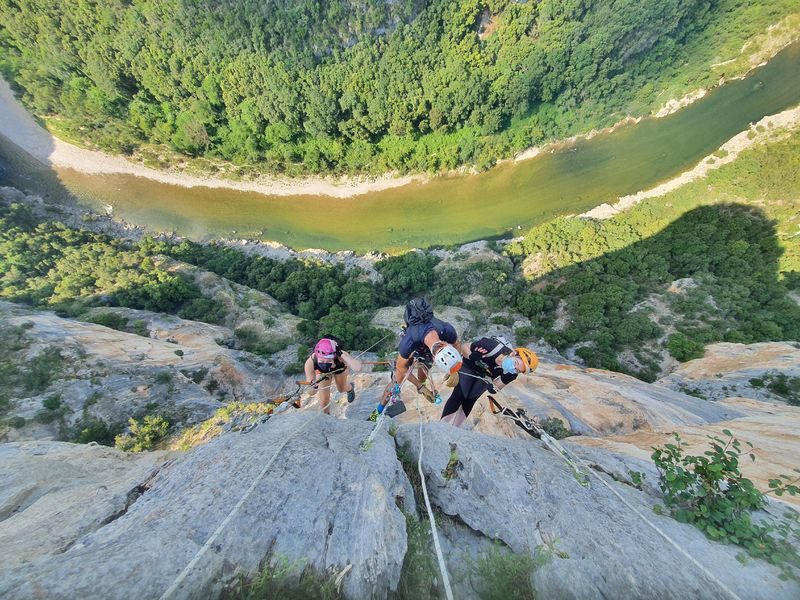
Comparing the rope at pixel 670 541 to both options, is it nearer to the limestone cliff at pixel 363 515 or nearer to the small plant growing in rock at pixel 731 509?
the limestone cliff at pixel 363 515

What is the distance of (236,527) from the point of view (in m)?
3.37

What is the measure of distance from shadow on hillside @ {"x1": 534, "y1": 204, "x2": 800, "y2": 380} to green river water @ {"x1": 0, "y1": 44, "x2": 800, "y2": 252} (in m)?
6.73

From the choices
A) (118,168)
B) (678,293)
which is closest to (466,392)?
(678,293)

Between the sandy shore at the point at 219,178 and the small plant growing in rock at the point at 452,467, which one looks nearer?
the small plant growing in rock at the point at 452,467

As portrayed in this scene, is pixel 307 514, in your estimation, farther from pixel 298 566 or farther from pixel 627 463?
pixel 627 463

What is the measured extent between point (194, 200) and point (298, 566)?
1262 inches

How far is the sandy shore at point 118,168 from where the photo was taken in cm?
2802

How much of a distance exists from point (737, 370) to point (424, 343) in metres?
13.7

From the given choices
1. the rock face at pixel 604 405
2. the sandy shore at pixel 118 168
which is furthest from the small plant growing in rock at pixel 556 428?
the sandy shore at pixel 118 168

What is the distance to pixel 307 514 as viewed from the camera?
3.71 m

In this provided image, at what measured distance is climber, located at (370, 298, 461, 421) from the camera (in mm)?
4902

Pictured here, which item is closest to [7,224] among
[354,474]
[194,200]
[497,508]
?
[194,200]

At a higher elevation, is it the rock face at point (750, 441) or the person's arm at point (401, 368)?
the person's arm at point (401, 368)

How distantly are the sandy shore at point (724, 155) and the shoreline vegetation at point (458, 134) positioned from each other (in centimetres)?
547
